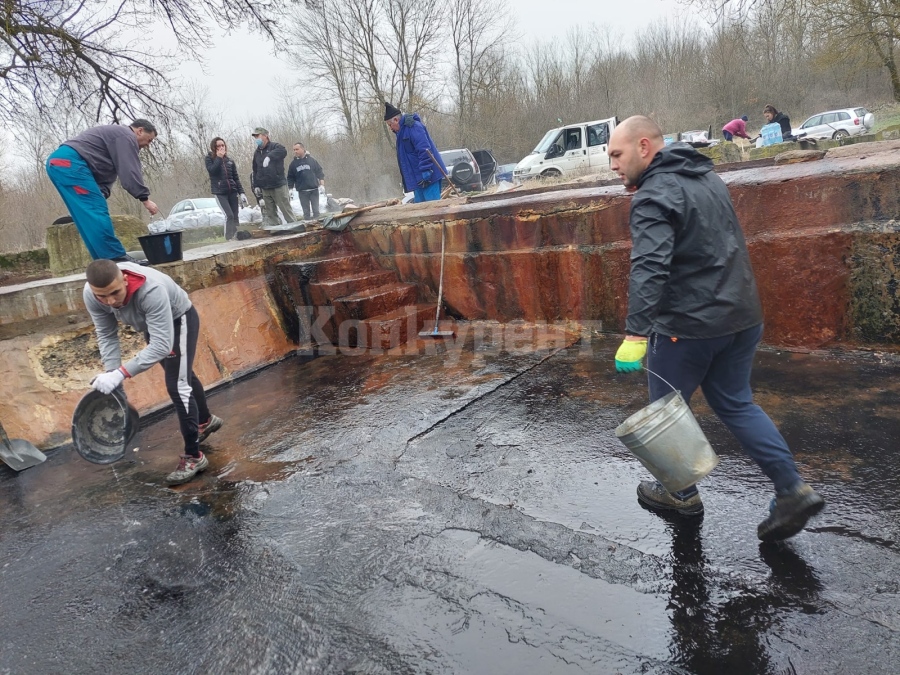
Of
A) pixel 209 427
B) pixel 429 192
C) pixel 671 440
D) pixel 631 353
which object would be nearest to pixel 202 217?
pixel 429 192

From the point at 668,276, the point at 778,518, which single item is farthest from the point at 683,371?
the point at 778,518

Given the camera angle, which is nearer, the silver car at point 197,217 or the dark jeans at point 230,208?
the dark jeans at point 230,208

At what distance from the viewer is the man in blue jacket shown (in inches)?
308

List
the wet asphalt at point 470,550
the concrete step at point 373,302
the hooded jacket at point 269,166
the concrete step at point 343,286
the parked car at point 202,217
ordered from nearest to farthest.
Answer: the wet asphalt at point 470,550 → the concrete step at point 373,302 → the concrete step at point 343,286 → the hooded jacket at point 269,166 → the parked car at point 202,217

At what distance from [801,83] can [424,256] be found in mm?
38301

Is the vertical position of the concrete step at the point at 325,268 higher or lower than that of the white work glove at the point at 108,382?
higher

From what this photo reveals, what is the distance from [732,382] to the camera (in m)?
2.30

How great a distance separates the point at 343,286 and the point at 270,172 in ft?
15.8

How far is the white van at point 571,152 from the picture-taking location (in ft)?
56.0

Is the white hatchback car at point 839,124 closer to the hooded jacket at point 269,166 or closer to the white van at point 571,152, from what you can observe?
the white van at point 571,152

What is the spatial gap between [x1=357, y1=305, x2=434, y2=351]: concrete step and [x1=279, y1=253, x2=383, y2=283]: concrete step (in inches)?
32.7

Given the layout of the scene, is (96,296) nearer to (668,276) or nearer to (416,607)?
(416,607)

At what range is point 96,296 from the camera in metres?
3.24

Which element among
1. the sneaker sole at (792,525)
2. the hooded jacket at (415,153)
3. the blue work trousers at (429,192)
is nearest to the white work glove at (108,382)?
the sneaker sole at (792,525)
